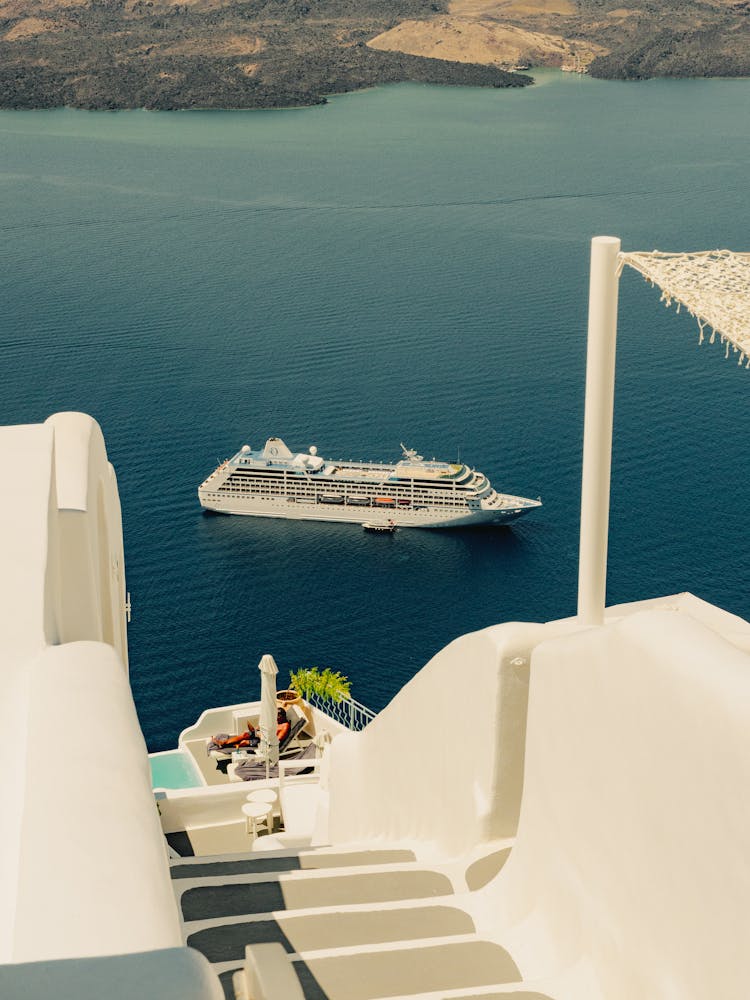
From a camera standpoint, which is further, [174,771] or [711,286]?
[174,771]

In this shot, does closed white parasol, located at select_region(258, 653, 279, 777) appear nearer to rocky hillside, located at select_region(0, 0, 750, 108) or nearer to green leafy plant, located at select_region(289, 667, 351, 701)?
green leafy plant, located at select_region(289, 667, 351, 701)

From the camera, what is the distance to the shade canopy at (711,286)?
5.97 m

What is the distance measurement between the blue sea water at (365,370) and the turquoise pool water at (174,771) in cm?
688

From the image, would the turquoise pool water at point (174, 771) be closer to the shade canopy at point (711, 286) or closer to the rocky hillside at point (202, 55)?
the shade canopy at point (711, 286)

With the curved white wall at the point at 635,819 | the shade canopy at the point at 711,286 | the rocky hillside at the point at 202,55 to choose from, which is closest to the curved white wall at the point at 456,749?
the curved white wall at the point at 635,819

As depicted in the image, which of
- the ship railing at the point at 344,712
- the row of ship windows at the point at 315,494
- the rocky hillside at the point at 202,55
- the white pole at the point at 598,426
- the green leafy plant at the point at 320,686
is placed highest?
the rocky hillside at the point at 202,55

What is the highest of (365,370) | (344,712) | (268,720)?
(365,370)

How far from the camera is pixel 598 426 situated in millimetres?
5918

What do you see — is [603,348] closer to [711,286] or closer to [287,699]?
[711,286]

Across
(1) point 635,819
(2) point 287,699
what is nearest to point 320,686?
(2) point 287,699

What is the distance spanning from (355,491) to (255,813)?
26.6m

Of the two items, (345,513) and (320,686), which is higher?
(320,686)

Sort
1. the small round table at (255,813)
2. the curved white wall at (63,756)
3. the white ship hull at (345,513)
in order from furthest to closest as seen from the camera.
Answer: the white ship hull at (345,513), the small round table at (255,813), the curved white wall at (63,756)

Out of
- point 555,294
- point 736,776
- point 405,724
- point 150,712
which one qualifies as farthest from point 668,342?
point 736,776
